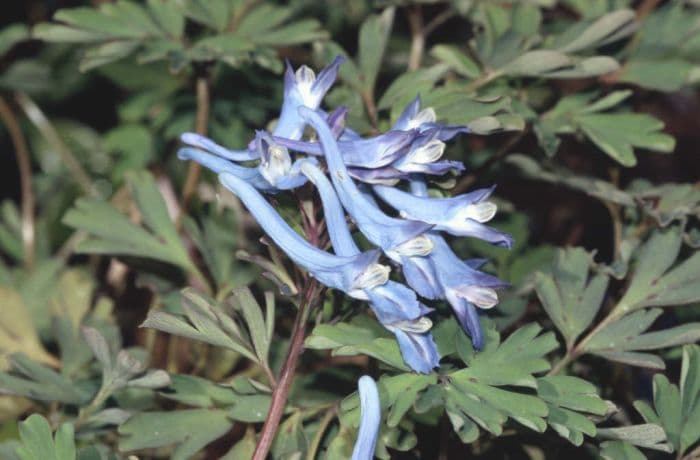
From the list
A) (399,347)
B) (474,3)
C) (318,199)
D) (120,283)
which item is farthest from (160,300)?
(474,3)

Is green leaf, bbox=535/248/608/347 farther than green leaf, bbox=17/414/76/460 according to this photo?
Yes

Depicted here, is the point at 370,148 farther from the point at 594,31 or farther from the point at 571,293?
the point at 594,31

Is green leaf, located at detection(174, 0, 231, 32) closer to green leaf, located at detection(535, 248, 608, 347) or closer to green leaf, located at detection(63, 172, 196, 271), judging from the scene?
green leaf, located at detection(63, 172, 196, 271)

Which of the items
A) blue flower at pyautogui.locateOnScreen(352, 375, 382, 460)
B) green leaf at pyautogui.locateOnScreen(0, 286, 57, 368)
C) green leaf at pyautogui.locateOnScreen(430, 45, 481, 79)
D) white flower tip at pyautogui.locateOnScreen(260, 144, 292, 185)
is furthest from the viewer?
green leaf at pyautogui.locateOnScreen(0, 286, 57, 368)

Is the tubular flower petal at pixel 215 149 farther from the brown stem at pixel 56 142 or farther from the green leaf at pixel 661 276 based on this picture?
the brown stem at pixel 56 142

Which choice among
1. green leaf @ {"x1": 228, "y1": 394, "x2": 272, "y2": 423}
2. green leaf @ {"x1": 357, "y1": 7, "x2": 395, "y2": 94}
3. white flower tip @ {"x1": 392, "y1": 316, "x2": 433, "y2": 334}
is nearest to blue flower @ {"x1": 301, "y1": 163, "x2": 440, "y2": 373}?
white flower tip @ {"x1": 392, "y1": 316, "x2": 433, "y2": 334}

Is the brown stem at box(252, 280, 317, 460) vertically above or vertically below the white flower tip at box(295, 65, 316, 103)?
below
